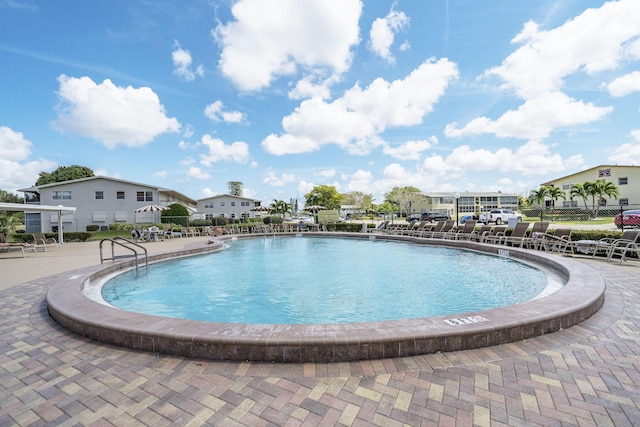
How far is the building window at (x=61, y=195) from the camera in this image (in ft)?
84.8

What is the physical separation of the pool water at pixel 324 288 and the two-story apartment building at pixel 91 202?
21516mm

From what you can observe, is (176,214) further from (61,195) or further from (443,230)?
(443,230)

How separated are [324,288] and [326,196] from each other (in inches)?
2214

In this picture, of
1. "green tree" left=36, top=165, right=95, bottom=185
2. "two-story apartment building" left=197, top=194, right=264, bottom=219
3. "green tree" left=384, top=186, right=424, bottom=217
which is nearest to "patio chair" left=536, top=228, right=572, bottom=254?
"two-story apartment building" left=197, top=194, right=264, bottom=219

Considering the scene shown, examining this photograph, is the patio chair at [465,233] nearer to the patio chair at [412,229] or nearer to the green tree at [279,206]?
the patio chair at [412,229]

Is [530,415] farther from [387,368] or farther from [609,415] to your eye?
[387,368]

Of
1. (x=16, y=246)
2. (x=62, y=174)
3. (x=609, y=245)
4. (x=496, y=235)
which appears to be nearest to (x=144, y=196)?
(x=16, y=246)

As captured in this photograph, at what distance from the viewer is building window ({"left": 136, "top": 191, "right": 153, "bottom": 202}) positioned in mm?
28375

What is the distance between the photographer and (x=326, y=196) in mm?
62875

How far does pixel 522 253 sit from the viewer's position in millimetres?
8859

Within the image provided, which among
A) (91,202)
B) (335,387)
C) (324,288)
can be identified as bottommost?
(324,288)

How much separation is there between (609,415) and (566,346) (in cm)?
123

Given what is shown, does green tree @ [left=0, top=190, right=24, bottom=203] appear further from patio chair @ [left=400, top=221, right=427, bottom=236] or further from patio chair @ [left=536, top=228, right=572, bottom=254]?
patio chair @ [left=536, top=228, right=572, bottom=254]

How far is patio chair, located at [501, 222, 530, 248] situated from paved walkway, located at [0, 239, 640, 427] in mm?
8436
